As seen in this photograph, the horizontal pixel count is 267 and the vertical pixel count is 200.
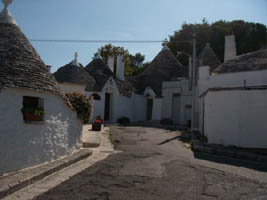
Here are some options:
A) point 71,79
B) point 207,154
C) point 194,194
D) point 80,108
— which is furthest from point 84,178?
point 71,79

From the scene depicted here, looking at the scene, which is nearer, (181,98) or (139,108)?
(181,98)

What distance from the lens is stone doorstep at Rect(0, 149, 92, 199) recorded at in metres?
4.79

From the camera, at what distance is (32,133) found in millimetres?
6355

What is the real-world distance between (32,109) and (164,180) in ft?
12.4

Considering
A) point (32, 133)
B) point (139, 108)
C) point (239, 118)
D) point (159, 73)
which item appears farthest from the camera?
point (159, 73)

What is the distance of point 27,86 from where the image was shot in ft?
20.3

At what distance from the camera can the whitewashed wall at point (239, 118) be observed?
404 inches

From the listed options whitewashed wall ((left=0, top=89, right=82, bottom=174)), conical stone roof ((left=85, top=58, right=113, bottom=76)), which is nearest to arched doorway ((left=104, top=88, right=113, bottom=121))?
conical stone roof ((left=85, top=58, right=113, bottom=76))

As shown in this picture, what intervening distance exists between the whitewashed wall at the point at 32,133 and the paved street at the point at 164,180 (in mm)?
1264

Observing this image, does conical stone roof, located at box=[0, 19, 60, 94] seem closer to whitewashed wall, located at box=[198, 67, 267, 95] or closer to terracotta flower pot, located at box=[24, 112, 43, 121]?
terracotta flower pot, located at box=[24, 112, 43, 121]

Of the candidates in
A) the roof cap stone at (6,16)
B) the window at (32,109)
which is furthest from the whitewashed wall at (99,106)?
the window at (32,109)

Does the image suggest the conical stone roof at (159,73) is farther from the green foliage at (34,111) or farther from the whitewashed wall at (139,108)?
the green foliage at (34,111)

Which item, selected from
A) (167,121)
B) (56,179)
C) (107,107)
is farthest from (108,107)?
(56,179)

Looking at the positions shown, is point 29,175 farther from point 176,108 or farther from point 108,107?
point 176,108
